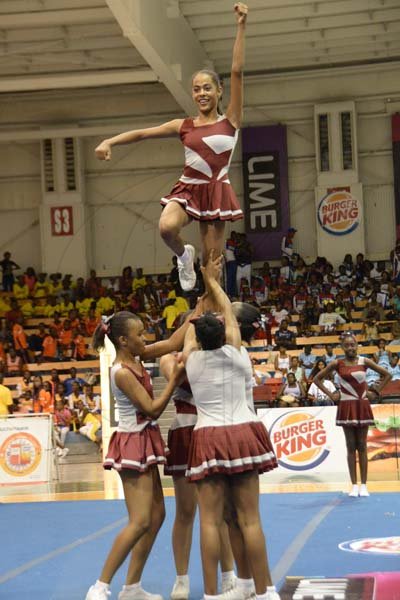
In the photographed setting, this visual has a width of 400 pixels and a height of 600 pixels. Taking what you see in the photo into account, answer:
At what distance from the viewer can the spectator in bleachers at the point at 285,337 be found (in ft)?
68.6

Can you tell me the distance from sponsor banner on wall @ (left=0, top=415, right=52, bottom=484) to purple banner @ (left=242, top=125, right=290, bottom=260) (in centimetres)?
1262

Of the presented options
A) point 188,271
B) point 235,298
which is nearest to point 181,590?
point 188,271

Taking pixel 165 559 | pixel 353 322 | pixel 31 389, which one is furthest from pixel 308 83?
pixel 165 559

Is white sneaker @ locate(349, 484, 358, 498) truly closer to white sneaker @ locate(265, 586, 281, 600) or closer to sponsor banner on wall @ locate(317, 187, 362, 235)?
white sneaker @ locate(265, 586, 281, 600)

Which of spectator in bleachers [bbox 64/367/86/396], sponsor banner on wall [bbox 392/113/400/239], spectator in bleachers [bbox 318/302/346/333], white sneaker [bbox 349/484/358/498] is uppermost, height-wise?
sponsor banner on wall [bbox 392/113/400/239]

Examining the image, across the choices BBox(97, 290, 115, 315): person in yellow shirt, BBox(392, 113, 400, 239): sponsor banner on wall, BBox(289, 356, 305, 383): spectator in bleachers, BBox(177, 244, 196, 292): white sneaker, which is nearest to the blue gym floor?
BBox(177, 244, 196, 292): white sneaker

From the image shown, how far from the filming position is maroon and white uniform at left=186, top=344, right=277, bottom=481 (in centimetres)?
580

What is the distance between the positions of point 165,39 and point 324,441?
30.6 ft

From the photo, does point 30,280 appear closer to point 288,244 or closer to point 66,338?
point 66,338

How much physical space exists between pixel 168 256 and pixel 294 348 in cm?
715

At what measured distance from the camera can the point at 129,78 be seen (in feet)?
71.3

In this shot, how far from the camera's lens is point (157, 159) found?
27438mm

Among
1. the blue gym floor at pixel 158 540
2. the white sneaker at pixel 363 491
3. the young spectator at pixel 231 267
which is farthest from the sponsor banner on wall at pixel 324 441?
the young spectator at pixel 231 267

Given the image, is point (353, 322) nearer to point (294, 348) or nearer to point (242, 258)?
point (294, 348)
